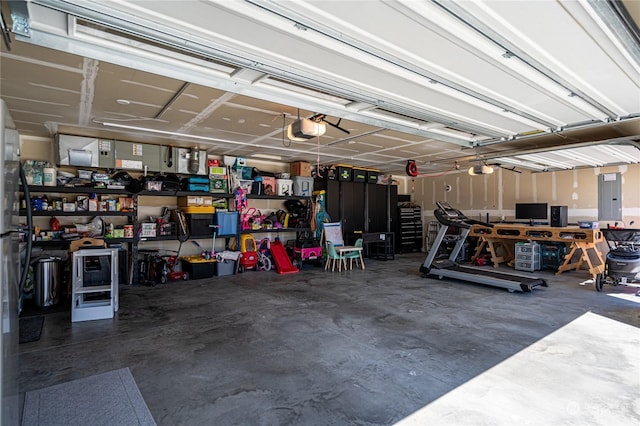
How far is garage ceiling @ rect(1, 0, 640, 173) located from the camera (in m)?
1.91

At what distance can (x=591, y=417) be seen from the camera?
2070 millimetres

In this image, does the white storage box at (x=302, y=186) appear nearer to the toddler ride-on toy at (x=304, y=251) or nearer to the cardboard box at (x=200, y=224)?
the toddler ride-on toy at (x=304, y=251)

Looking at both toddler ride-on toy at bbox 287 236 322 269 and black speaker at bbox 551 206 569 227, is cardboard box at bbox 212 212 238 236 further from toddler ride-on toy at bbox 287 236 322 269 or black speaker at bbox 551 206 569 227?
black speaker at bbox 551 206 569 227

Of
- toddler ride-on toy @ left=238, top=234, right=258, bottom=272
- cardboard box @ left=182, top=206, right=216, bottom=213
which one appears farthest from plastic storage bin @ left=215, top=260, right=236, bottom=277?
cardboard box @ left=182, top=206, right=216, bottom=213

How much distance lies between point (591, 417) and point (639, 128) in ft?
14.8

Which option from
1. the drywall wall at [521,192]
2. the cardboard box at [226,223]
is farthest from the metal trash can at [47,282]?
the drywall wall at [521,192]

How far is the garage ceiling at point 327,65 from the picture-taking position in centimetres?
191

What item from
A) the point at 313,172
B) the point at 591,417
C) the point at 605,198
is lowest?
the point at 591,417

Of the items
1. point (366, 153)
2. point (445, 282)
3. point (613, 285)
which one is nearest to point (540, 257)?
point (613, 285)

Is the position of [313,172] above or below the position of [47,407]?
above

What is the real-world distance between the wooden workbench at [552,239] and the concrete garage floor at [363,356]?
1740 mm

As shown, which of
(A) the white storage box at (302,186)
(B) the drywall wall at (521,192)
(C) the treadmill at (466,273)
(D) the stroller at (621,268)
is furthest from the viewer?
(A) the white storage box at (302,186)

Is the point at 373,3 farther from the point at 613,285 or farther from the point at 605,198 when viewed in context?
the point at 605,198

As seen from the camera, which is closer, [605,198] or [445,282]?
[445,282]
